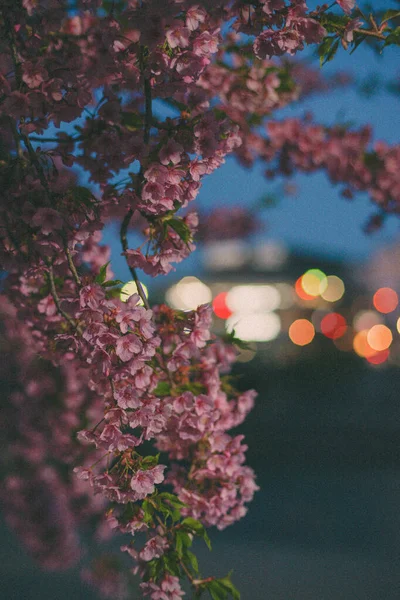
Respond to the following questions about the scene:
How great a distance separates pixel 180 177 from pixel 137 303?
0.45 meters

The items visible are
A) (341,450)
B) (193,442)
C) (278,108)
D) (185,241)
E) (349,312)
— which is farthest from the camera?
(349,312)

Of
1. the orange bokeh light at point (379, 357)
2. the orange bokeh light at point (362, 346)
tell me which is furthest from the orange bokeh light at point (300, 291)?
the orange bokeh light at point (379, 357)

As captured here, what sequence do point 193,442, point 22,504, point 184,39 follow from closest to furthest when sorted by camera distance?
point 184,39 < point 193,442 < point 22,504

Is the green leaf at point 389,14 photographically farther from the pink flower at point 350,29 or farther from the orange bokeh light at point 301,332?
the orange bokeh light at point 301,332

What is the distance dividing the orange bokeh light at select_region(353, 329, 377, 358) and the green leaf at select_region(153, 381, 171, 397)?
22.8m

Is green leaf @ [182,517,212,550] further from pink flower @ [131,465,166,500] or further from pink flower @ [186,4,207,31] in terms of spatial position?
pink flower @ [186,4,207,31]

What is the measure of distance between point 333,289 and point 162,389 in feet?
134

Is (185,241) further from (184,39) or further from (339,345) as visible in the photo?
(339,345)

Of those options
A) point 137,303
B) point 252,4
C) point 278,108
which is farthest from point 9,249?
point 278,108

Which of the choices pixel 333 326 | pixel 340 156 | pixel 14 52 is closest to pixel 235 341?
pixel 14 52

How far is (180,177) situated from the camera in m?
2.31

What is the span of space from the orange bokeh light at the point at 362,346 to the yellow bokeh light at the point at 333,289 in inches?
504

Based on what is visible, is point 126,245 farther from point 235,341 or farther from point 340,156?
point 340,156

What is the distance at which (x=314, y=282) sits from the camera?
125 ft
